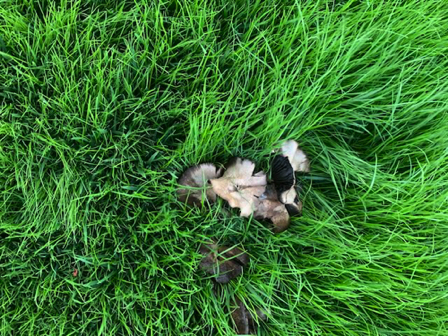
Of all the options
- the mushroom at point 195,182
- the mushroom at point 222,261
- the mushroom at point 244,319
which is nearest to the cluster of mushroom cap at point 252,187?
the mushroom at point 195,182

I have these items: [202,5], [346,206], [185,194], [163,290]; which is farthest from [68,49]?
[346,206]

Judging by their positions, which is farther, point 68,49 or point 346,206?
point 346,206

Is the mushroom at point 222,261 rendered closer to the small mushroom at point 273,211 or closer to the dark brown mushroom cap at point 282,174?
the small mushroom at point 273,211

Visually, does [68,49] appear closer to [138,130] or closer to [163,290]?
[138,130]

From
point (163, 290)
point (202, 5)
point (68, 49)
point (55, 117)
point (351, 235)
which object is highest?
point (202, 5)

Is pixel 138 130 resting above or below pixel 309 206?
above

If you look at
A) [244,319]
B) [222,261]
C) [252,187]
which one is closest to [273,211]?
[252,187]

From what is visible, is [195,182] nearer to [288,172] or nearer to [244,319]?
[288,172]

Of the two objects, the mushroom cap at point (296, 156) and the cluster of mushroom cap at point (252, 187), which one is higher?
the mushroom cap at point (296, 156)
